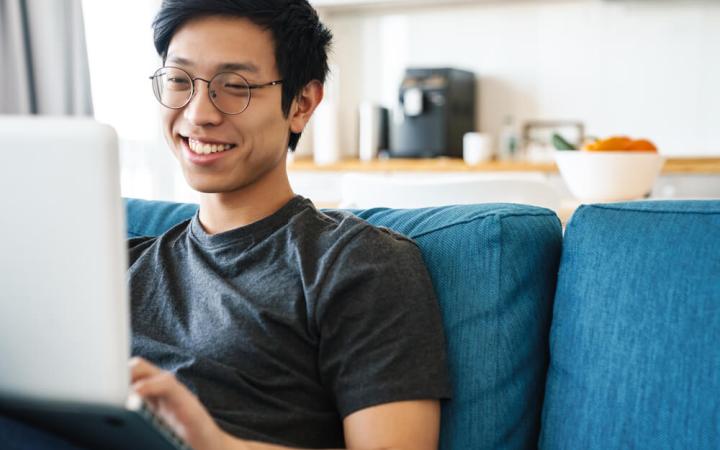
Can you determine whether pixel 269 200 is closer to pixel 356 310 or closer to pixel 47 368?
pixel 356 310

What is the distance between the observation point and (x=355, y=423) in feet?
3.50

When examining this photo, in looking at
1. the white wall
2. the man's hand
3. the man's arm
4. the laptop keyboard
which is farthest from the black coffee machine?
the laptop keyboard

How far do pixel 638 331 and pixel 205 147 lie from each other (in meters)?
0.68

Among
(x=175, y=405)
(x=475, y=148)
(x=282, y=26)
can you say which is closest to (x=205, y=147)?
(x=282, y=26)

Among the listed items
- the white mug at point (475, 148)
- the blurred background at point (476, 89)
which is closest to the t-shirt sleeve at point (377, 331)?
the blurred background at point (476, 89)

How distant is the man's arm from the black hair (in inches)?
20.7

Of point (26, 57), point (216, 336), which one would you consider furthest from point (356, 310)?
point (26, 57)

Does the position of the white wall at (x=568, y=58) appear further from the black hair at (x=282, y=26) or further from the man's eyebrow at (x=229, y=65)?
the man's eyebrow at (x=229, y=65)

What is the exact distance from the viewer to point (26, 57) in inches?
112

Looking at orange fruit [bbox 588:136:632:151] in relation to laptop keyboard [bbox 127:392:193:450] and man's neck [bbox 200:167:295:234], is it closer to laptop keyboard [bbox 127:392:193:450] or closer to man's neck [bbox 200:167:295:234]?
man's neck [bbox 200:167:295:234]

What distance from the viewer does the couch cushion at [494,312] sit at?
3.92 feet

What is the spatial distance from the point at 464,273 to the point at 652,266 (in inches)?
10.5

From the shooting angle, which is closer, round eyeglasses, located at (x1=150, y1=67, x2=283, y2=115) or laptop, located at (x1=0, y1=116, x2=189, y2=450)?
laptop, located at (x1=0, y1=116, x2=189, y2=450)

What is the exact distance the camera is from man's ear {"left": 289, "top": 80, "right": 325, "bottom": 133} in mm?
1389
